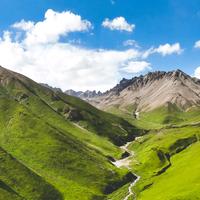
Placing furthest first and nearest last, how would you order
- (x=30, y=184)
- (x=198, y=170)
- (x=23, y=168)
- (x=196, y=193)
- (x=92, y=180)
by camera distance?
1. (x=92, y=180)
2. (x=23, y=168)
3. (x=30, y=184)
4. (x=198, y=170)
5. (x=196, y=193)

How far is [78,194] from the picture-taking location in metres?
172

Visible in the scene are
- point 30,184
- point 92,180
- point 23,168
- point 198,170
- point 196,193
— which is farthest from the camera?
point 92,180

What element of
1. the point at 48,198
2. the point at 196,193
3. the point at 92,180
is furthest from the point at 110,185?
the point at 196,193

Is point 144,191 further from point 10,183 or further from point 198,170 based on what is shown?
point 10,183

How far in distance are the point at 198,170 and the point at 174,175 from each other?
65.2 ft

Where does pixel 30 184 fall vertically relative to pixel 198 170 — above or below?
below

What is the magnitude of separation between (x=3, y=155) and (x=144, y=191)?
68283 millimetres

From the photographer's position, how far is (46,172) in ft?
649

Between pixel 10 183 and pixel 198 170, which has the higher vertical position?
pixel 198 170

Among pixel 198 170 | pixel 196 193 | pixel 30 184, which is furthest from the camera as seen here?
pixel 30 184

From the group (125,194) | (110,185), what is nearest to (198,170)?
(125,194)

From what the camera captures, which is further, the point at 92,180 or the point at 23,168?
the point at 92,180

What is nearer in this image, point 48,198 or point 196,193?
point 196,193

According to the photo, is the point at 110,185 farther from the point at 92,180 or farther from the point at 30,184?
the point at 30,184
